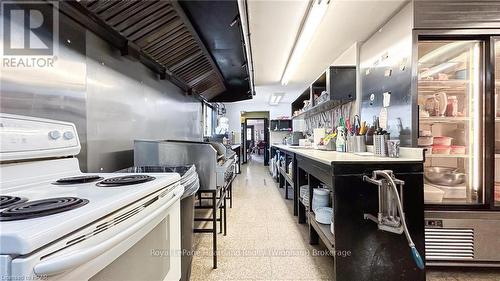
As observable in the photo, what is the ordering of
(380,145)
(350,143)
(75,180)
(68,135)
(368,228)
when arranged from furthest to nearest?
1. (350,143)
2. (380,145)
3. (368,228)
4. (68,135)
5. (75,180)

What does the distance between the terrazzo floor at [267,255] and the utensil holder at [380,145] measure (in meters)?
1.05

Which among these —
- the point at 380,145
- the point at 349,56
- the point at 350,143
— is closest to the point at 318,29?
the point at 349,56

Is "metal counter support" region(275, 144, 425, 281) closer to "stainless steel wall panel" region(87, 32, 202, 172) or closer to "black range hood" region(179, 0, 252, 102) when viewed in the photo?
"black range hood" region(179, 0, 252, 102)

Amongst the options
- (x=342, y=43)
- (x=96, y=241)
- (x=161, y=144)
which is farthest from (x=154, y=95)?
(x=342, y=43)

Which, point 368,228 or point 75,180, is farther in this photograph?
point 368,228

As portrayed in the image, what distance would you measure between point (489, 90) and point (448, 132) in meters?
0.52

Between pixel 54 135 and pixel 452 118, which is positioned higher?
pixel 452 118

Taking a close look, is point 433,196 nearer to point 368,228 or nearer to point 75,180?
point 368,228

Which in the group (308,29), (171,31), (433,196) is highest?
(308,29)

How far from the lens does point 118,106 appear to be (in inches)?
71.0

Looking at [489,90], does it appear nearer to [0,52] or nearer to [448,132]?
[448,132]

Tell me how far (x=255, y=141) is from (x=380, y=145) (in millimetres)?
13763

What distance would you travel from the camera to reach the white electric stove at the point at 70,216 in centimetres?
49

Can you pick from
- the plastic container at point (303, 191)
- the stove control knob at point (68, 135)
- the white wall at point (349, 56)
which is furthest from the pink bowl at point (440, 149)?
the stove control knob at point (68, 135)
